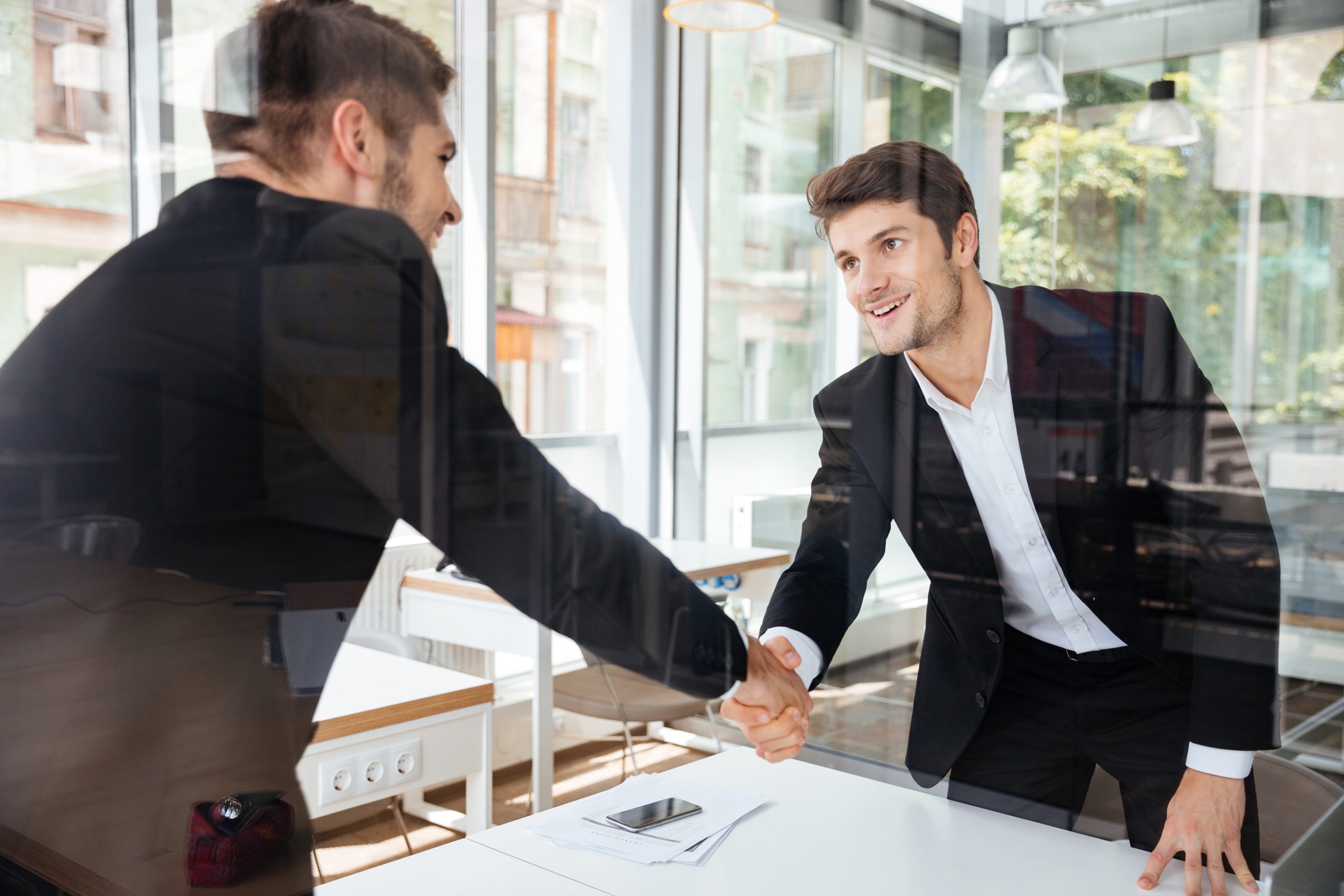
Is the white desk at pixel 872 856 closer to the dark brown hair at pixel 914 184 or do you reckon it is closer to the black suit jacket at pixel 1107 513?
the black suit jacket at pixel 1107 513

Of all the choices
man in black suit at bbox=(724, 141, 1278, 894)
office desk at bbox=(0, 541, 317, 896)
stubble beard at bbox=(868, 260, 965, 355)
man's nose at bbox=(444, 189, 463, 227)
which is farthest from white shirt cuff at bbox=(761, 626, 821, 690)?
office desk at bbox=(0, 541, 317, 896)

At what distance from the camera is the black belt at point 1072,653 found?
1.88m

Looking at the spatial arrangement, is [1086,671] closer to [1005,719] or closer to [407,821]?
[1005,719]

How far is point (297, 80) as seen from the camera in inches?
47.3

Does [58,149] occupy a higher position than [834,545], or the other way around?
[58,149]

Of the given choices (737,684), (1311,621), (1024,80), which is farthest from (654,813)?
(1024,80)

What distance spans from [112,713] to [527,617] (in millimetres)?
751

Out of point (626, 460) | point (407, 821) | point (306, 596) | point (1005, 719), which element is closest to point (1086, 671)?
point (1005, 719)

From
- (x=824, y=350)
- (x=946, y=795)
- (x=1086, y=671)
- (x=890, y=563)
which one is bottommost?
(x=946, y=795)

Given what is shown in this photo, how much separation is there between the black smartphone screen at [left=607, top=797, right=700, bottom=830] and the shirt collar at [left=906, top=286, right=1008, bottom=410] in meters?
0.92

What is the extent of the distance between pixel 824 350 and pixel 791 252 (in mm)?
259

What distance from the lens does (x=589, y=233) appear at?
1988mm

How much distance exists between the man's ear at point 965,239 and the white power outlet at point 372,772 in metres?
1.28

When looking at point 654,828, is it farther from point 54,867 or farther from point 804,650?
point 804,650
